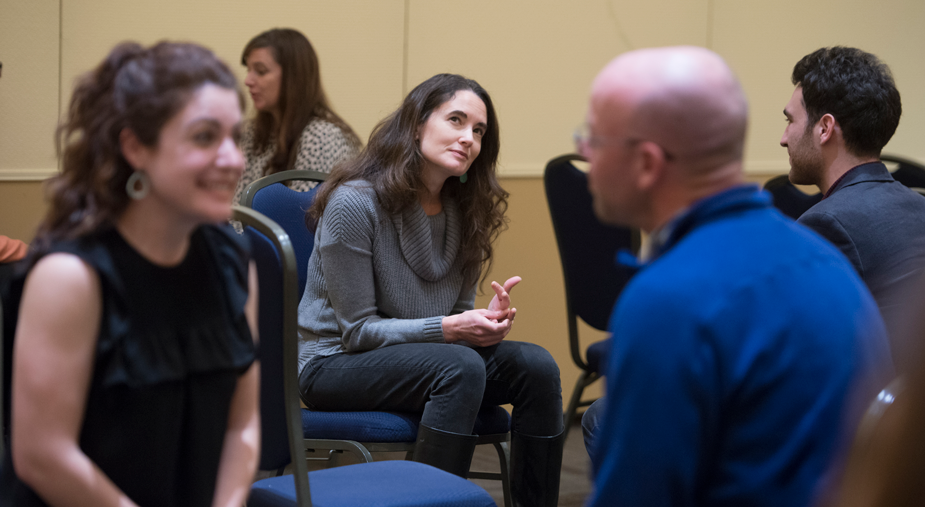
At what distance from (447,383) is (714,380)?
104 cm

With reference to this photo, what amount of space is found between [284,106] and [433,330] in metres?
1.44

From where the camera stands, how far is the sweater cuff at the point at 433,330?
1934 mm

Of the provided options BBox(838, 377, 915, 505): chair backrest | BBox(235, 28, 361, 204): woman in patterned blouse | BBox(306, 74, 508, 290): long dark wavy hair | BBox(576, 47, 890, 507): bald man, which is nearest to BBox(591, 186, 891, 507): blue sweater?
BBox(576, 47, 890, 507): bald man

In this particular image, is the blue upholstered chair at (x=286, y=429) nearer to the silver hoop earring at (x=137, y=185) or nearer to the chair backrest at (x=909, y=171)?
the silver hoop earring at (x=137, y=185)

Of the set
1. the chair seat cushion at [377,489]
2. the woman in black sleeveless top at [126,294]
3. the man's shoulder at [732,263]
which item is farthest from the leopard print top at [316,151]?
the man's shoulder at [732,263]

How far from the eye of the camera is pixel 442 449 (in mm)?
1738

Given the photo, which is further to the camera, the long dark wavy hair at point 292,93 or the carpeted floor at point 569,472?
the long dark wavy hair at point 292,93

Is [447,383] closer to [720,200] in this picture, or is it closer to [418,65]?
[720,200]

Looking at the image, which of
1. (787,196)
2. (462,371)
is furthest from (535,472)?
(787,196)

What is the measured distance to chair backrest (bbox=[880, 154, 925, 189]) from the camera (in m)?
2.61

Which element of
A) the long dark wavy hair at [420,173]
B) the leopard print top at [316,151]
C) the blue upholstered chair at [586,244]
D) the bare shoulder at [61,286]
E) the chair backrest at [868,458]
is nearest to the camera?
the chair backrest at [868,458]

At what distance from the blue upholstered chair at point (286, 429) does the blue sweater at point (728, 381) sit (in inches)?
23.5

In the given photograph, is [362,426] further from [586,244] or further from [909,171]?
[909,171]

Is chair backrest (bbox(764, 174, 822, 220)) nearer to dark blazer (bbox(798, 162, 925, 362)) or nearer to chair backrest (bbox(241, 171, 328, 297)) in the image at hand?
dark blazer (bbox(798, 162, 925, 362))
